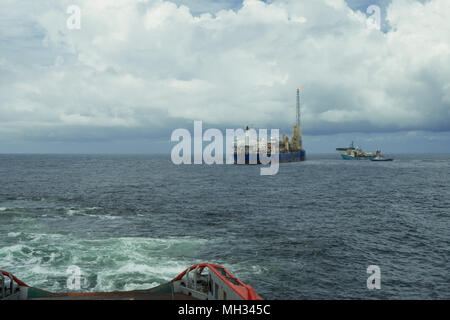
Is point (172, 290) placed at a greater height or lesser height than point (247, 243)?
greater

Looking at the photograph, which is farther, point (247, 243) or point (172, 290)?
point (247, 243)

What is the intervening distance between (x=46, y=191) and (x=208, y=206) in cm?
3801

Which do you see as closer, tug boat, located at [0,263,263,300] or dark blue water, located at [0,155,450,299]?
tug boat, located at [0,263,263,300]

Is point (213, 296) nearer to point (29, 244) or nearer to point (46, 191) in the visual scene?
point (29, 244)

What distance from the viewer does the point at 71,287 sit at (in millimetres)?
18219

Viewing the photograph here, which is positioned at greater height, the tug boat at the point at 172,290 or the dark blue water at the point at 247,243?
the tug boat at the point at 172,290

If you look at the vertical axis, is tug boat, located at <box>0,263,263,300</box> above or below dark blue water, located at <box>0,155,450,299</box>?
above

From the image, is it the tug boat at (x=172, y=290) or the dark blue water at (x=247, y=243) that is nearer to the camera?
the tug boat at (x=172, y=290)
